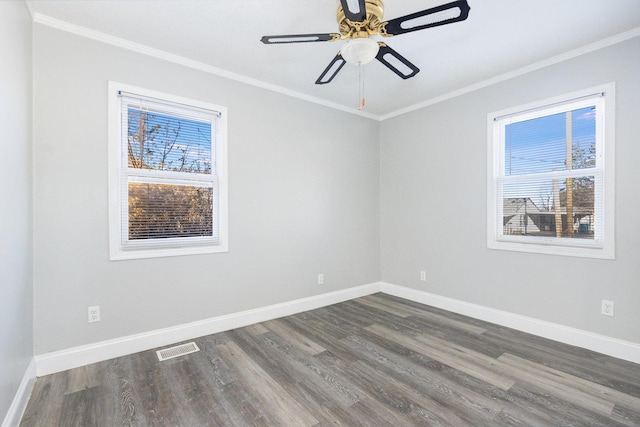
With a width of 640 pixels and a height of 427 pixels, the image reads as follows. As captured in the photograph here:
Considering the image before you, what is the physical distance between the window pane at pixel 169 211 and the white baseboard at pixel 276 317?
2.90 feet

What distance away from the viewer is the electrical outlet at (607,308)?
8.23 feet

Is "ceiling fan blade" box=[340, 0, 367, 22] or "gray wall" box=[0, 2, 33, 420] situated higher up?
"ceiling fan blade" box=[340, 0, 367, 22]

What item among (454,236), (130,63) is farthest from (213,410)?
(454,236)

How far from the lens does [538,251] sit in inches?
116

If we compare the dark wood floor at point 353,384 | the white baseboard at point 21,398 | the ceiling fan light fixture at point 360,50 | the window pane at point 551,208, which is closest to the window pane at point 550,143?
the window pane at point 551,208

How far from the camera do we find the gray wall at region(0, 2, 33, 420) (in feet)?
5.11

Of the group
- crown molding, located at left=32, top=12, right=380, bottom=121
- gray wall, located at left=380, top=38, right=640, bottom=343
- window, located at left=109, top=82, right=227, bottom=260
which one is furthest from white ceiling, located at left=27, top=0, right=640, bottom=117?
window, located at left=109, top=82, right=227, bottom=260

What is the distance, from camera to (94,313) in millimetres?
2395

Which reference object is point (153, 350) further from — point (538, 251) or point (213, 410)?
point (538, 251)

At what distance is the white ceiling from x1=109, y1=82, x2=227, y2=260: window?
19.1 inches

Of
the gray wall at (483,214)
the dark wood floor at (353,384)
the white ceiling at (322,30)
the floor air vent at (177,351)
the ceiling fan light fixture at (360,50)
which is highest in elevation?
the white ceiling at (322,30)

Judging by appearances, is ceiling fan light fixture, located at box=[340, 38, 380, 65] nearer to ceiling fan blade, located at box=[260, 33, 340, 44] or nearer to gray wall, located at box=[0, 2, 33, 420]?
ceiling fan blade, located at box=[260, 33, 340, 44]

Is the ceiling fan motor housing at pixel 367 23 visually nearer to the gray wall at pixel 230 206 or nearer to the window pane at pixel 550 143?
the gray wall at pixel 230 206

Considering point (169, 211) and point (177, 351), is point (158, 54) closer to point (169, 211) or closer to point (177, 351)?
point (169, 211)
